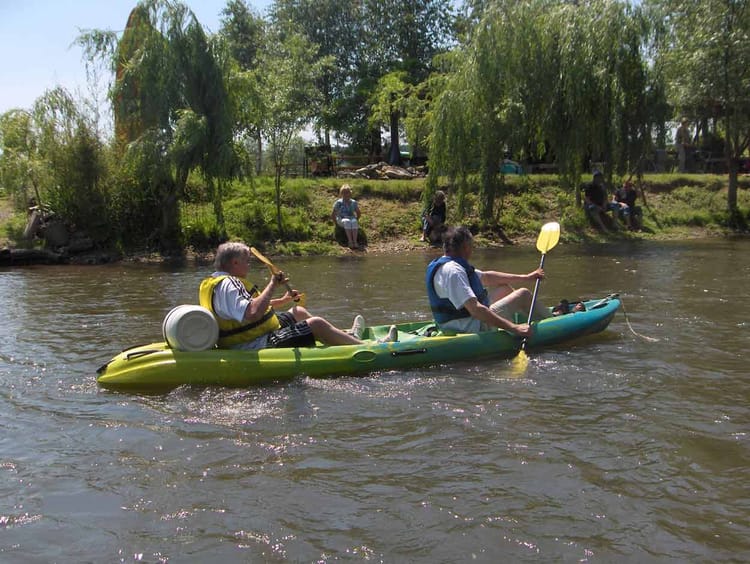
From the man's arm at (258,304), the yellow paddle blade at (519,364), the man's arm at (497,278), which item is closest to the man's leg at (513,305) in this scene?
the man's arm at (497,278)

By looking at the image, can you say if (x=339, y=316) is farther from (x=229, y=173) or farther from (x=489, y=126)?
(x=489, y=126)

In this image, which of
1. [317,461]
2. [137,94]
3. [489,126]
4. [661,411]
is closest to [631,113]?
[489,126]

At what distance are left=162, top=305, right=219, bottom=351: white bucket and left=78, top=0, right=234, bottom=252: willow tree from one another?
946 centimetres

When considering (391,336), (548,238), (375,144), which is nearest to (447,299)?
(391,336)

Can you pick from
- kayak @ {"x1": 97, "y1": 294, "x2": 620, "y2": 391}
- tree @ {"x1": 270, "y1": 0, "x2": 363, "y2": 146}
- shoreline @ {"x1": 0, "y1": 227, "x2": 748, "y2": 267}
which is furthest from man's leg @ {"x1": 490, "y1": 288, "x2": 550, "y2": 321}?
tree @ {"x1": 270, "y1": 0, "x2": 363, "y2": 146}

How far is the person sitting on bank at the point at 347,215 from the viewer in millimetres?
16422

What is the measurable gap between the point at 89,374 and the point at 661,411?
460 cm

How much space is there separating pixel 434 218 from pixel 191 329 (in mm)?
11160

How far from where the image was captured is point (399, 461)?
4.52 meters

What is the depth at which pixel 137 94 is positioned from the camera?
49.3 feet

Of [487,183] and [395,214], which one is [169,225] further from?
[487,183]

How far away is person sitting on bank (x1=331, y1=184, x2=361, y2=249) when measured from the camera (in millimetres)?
16422

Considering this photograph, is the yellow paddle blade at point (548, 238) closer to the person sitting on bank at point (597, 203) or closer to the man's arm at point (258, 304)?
the man's arm at point (258, 304)

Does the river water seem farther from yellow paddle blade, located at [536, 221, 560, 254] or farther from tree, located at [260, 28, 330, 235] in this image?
tree, located at [260, 28, 330, 235]
